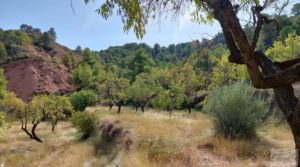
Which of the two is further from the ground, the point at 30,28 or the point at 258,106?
the point at 30,28

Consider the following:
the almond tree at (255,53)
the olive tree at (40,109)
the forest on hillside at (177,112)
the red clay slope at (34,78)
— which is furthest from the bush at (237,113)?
the red clay slope at (34,78)

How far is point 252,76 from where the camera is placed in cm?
433

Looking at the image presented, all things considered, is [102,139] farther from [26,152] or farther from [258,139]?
[258,139]

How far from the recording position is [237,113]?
1177cm

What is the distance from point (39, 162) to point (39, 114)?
10.9 m

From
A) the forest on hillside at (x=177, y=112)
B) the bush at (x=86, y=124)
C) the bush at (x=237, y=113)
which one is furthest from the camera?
the bush at (x=86, y=124)

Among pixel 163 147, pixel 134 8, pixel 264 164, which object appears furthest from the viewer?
pixel 163 147

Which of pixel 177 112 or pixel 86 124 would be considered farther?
Result: pixel 177 112

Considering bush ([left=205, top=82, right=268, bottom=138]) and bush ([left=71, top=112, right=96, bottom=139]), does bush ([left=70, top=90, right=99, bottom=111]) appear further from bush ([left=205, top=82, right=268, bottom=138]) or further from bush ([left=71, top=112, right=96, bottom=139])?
bush ([left=205, top=82, right=268, bottom=138])

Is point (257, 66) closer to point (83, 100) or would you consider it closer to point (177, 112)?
point (177, 112)

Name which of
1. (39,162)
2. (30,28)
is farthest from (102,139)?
(30,28)

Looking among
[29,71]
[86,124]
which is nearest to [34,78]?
[29,71]

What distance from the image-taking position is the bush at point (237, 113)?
11.6 meters

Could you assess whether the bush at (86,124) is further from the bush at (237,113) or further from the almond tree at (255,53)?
the almond tree at (255,53)
